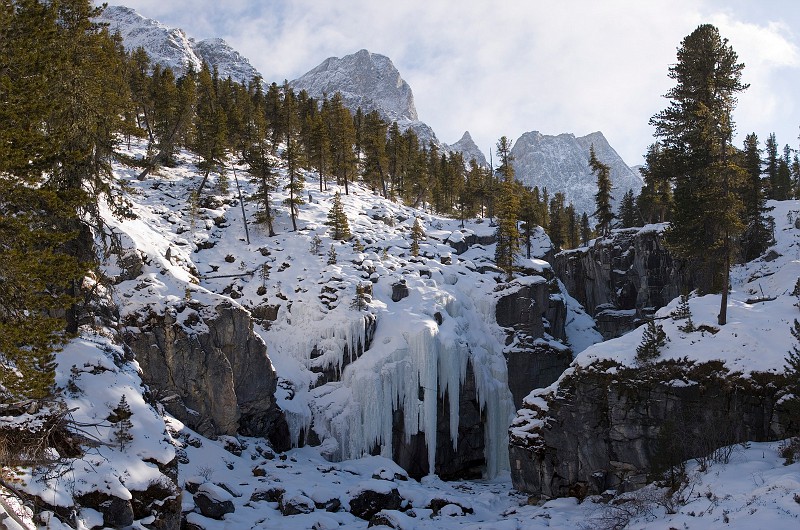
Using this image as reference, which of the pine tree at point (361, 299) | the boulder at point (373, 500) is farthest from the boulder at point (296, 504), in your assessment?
the pine tree at point (361, 299)

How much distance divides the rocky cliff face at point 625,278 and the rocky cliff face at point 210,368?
29.6m

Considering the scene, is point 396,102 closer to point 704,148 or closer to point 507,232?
point 507,232

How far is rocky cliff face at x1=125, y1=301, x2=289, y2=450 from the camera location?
2120 cm

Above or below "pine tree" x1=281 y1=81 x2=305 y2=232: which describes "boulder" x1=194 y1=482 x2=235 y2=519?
below

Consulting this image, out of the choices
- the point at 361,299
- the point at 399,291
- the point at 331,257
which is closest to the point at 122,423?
the point at 361,299

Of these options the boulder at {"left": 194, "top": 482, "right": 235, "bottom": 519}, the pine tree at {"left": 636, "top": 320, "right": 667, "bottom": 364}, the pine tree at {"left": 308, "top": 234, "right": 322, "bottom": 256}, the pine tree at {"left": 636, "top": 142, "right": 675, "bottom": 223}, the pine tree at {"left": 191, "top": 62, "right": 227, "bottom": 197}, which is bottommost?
the boulder at {"left": 194, "top": 482, "right": 235, "bottom": 519}

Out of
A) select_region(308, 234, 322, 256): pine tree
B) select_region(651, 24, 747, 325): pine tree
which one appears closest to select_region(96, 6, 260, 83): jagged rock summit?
select_region(308, 234, 322, 256): pine tree

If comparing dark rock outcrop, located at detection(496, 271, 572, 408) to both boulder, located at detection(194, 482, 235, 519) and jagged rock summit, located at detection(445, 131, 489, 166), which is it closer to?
boulder, located at detection(194, 482, 235, 519)

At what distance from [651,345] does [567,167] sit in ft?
529

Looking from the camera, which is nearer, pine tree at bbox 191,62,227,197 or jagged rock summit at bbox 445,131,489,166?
pine tree at bbox 191,62,227,197

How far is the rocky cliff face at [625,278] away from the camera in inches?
1494

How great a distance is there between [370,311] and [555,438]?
12918mm

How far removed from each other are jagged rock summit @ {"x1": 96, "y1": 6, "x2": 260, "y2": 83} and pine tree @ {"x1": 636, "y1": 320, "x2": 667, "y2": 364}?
12372 centimetres

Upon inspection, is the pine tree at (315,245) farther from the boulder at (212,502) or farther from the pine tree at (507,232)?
the boulder at (212,502)
